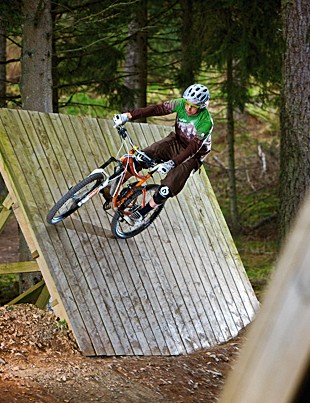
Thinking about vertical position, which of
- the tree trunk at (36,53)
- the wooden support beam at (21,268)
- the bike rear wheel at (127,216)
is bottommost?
the wooden support beam at (21,268)

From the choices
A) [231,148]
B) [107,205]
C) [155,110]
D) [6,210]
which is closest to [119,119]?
[155,110]

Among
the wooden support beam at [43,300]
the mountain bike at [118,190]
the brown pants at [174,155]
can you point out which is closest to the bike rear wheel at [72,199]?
the mountain bike at [118,190]

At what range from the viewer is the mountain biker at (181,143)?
6.75 m

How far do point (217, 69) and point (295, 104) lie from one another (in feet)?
22.9

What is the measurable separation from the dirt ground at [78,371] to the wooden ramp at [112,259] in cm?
22

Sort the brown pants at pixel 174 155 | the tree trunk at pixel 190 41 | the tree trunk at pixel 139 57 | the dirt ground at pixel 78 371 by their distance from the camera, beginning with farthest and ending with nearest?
the tree trunk at pixel 139 57 → the tree trunk at pixel 190 41 → the brown pants at pixel 174 155 → the dirt ground at pixel 78 371

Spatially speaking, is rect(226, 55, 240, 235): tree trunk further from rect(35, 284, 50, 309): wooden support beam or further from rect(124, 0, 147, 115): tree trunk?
rect(35, 284, 50, 309): wooden support beam

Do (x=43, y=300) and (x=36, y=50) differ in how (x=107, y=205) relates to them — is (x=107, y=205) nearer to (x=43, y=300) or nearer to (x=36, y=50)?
(x=43, y=300)

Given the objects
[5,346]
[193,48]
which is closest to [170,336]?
[5,346]

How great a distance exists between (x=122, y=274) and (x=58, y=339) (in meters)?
1.12

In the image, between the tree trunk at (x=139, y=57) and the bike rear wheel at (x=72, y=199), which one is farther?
the tree trunk at (x=139, y=57)

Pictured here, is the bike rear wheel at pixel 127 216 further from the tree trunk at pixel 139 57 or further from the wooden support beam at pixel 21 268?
the tree trunk at pixel 139 57

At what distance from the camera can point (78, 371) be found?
5918 millimetres

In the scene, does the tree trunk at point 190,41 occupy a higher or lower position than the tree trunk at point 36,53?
lower
